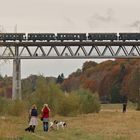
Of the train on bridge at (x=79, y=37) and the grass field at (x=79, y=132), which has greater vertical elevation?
the train on bridge at (x=79, y=37)

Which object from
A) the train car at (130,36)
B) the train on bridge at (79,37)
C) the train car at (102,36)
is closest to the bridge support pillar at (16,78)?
the train on bridge at (79,37)

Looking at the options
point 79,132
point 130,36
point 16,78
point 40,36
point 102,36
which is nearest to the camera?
point 79,132

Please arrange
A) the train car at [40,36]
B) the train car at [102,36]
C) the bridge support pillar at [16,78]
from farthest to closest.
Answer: the train car at [102,36]
the train car at [40,36]
the bridge support pillar at [16,78]

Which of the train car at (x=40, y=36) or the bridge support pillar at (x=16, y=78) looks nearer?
the bridge support pillar at (x=16, y=78)

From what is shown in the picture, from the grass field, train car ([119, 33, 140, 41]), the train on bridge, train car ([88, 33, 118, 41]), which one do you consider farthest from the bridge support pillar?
the grass field

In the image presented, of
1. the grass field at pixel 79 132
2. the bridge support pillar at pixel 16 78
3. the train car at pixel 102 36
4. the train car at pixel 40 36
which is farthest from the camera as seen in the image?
the train car at pixel 102 36

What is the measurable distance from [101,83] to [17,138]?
337 ft

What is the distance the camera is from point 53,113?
191 ft

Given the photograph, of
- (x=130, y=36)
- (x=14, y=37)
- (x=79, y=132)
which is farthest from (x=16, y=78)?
(x=79, y=132)

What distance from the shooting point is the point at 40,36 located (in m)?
78.6

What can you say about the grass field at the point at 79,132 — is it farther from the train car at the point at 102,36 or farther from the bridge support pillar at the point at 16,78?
the train car at the point at 102,36

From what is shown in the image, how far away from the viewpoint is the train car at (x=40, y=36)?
78.5 meters

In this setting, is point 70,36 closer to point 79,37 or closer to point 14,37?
point 79,37

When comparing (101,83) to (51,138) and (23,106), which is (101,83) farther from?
(51,138)
